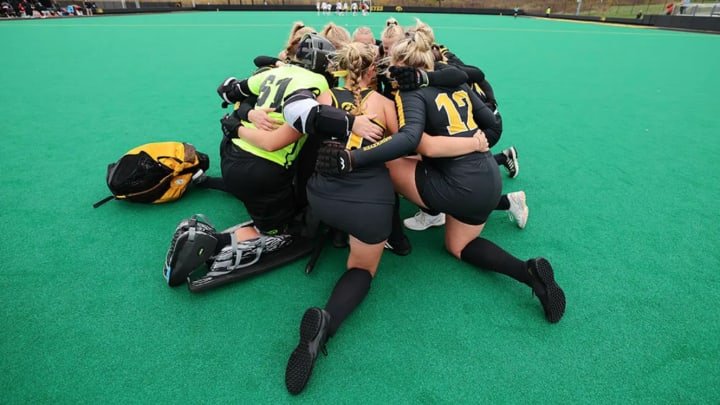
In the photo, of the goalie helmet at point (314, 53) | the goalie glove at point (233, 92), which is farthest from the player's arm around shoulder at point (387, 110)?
the goalie glove at point (233, 92)

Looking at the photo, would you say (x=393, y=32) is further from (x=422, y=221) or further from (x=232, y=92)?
(x=422, y=221)

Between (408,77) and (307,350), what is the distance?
57.8 inches

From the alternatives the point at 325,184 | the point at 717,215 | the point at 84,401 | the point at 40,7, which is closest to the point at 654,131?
the point at 717,215

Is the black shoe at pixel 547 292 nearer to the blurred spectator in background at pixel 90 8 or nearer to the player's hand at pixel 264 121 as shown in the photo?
the player's hand at pixel 264 121

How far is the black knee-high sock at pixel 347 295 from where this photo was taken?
6.26 feet

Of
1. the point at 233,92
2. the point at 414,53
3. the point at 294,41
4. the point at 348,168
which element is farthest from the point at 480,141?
the point at 233,92

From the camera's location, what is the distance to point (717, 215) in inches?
124

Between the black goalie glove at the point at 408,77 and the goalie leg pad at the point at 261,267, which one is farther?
the goalie leg pad at the point at 261,267

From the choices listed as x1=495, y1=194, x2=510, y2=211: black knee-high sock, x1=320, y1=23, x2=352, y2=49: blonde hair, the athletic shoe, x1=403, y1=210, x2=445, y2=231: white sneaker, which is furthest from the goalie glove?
the athletic shoe

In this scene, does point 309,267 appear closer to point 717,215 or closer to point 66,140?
point 717,215

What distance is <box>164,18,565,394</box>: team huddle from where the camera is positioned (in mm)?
1980

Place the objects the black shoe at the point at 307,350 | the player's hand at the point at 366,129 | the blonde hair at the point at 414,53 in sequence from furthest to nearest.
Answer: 1. the blonde hair at the point at 414,53
2. the player's hand at the point at 366,129
3. the black shoe at the point at 307,350

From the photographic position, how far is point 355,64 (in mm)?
2117

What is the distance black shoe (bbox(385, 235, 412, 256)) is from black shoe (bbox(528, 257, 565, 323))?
83 centimetres
